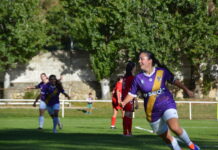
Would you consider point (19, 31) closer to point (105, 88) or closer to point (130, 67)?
point (105, 88)

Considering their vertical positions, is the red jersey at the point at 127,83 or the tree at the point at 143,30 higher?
the tree at the point at 143,30

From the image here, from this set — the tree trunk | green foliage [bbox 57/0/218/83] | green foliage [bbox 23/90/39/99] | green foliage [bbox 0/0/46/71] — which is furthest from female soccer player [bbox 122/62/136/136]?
the tree trunk

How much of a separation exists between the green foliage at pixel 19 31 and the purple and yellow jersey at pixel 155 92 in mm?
39634

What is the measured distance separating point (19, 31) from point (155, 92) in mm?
39984

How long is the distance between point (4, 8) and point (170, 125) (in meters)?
41.0

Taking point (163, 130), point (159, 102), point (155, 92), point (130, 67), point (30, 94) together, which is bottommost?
point (163, 130)

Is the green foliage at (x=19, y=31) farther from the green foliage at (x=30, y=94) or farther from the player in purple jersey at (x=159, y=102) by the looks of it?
the player in purple jersey at (x=159, y=102)

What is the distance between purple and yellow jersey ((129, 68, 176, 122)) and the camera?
11.3m

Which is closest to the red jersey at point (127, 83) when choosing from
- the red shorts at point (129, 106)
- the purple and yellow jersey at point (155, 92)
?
the red shorts at point (129, 106)

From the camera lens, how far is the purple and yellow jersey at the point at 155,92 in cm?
1131

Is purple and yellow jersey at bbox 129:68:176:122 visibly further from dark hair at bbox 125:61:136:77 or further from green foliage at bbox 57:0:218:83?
green foliage at bbox 57:0:218:83

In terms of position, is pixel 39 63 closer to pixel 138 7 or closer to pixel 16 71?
pixel 16 71

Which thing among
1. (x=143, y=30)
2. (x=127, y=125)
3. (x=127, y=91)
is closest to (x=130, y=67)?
(x=127, y=91)

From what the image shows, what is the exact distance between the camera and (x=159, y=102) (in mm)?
11352
